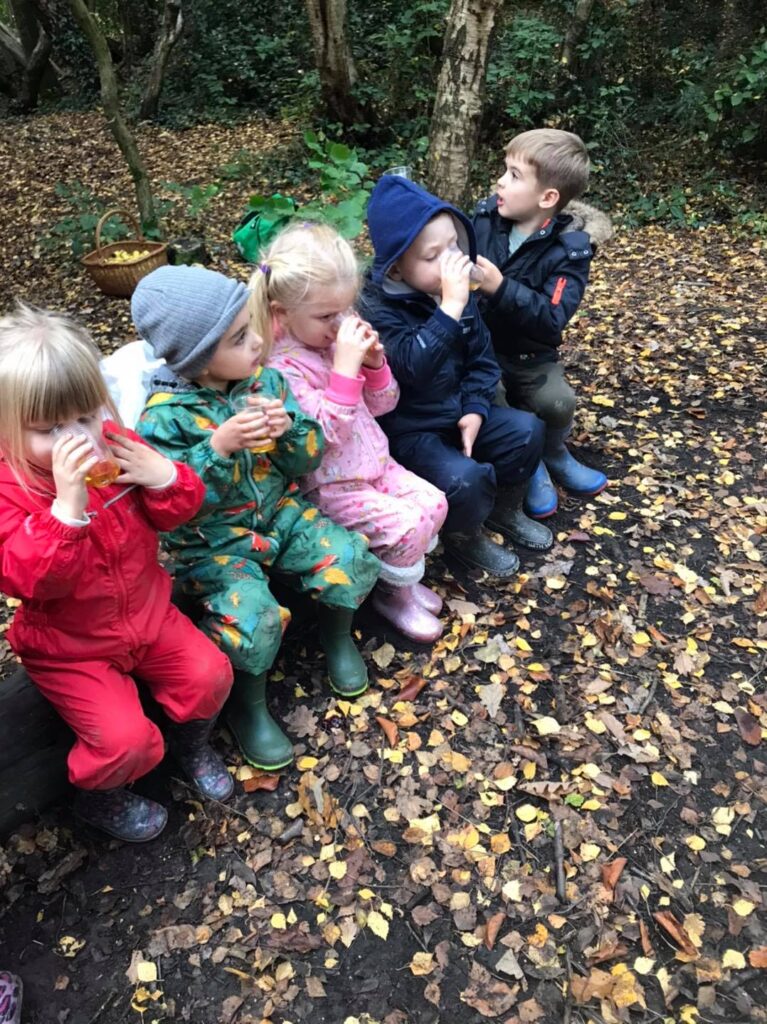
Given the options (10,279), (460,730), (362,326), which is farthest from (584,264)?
(10,279)

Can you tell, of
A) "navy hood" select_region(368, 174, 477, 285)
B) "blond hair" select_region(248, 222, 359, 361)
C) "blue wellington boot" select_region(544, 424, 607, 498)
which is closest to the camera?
"blond hair" select_region(248, 222, 359, 361)

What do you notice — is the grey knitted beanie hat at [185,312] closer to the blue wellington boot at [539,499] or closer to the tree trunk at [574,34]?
the blue wellington boot at [539,499]

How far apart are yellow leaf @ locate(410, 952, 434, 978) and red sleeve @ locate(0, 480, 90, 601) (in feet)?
4.56

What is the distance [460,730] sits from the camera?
2.67 meters

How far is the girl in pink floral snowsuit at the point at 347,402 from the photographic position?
2430mm

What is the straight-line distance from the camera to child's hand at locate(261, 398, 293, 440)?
7.18 ft

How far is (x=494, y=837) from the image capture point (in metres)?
2.35

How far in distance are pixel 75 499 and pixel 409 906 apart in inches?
58.5

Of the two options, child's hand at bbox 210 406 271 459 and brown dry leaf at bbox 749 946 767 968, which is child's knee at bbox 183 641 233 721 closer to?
child's hand at bbox 210 406 271 459

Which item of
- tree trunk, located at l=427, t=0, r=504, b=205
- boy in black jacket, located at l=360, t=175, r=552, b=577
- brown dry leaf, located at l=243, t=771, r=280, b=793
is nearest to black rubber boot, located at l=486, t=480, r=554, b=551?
boy in black jacket, located at l=360, t=175, r=552, b=577

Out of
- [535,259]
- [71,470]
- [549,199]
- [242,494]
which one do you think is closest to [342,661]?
[242,494]

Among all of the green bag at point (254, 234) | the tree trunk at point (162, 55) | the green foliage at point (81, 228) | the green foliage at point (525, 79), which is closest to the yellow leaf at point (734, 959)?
the green bag at point (254, 234)

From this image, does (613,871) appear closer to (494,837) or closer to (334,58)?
(494,837)

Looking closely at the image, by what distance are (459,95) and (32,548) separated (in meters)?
3.69
